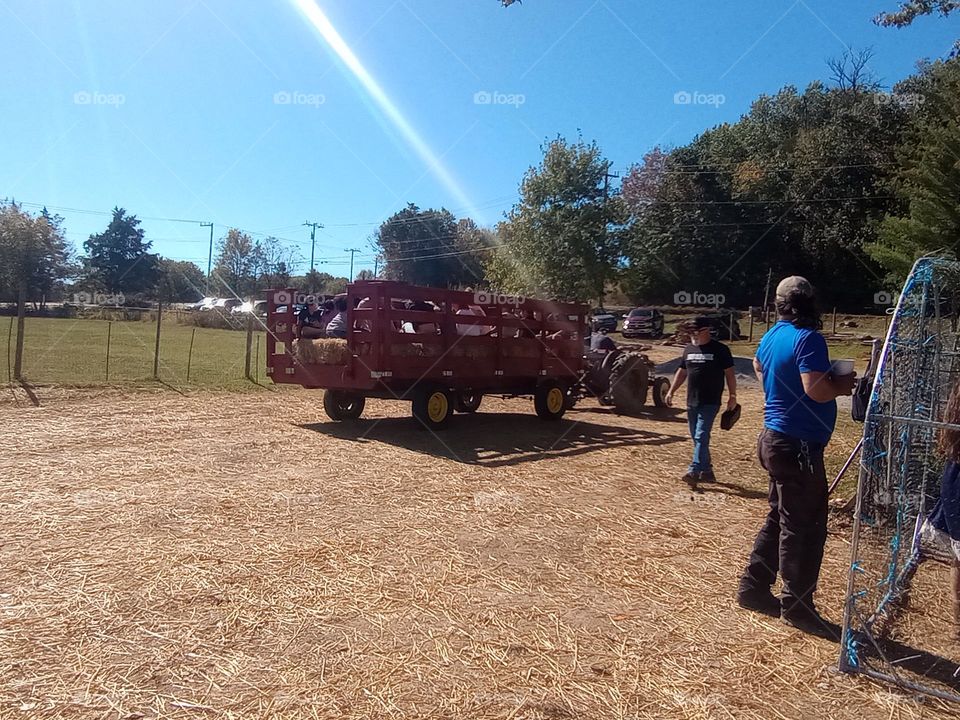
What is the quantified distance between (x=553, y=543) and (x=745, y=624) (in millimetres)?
1627

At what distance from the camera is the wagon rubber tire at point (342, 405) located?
35.8 feet

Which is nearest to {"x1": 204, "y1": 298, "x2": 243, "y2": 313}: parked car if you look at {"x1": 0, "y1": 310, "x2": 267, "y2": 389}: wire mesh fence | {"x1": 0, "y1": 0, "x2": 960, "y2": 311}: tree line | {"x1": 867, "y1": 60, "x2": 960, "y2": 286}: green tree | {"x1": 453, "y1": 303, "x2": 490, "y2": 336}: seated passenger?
{"x1": 0, "y1": 0, "x2": 960, "y2": 311}: tree line

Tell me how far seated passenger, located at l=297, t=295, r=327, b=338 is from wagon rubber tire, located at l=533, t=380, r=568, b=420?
361 cm

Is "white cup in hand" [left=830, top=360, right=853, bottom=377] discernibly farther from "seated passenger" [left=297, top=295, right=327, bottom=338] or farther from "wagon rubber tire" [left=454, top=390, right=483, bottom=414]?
"wagon rubber tire" [left=454, top=390, right=483, bottom=414]

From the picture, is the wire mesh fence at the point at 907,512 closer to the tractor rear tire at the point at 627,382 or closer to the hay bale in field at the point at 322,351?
the hay bale in field at the point at 322,351

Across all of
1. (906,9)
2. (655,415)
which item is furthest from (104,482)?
(906,9)

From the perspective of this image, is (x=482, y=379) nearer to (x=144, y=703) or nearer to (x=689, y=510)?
(x=689, y=510)

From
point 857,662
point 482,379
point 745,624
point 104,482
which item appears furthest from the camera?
point 482,379

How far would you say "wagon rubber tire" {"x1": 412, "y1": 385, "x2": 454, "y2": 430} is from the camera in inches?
396

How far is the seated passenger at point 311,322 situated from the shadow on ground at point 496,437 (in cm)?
139

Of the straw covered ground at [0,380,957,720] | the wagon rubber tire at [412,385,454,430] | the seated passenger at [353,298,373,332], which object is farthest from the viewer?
the wagon rubber tire at [412,385,454,430]

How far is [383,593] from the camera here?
13.8 ft

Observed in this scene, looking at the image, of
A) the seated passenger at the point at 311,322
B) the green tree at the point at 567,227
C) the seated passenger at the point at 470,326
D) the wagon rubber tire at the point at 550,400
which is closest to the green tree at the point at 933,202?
the green tree at the point at 567,227

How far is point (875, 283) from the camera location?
4147 centimetres
